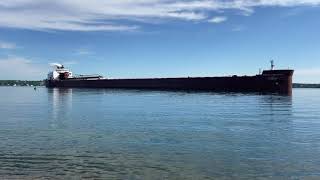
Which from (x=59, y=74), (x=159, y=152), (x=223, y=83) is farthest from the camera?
(x=59, y=74)

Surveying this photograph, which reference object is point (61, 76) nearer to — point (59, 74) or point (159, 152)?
point (59, 74)

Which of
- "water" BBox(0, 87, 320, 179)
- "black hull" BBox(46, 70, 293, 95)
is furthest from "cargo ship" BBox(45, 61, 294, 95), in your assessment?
"water" BBox(0, 87, 320, 179)

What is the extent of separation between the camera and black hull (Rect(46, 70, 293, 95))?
9575cm

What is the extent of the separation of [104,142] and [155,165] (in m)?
5.99

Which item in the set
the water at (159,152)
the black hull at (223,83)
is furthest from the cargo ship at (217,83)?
the water at (159,152)

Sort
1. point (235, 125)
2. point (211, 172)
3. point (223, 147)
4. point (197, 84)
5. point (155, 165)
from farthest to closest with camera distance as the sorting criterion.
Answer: point (197, 84) → point (235, 125) → point (223, 147) → point (155, 165) → point (211, 172)

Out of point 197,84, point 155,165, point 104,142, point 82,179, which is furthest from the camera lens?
point 197,84

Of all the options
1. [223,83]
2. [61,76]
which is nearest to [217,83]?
[223,83]

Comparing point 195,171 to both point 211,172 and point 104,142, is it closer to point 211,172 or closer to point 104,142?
point 211,172

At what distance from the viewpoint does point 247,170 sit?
16.0 metres

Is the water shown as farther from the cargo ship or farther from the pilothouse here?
the pilothouse

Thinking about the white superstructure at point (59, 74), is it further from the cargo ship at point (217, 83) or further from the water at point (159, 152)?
the water at point (159, 152)

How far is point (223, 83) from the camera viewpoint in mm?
104562

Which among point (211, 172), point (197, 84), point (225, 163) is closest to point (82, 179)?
point (211, 172)
